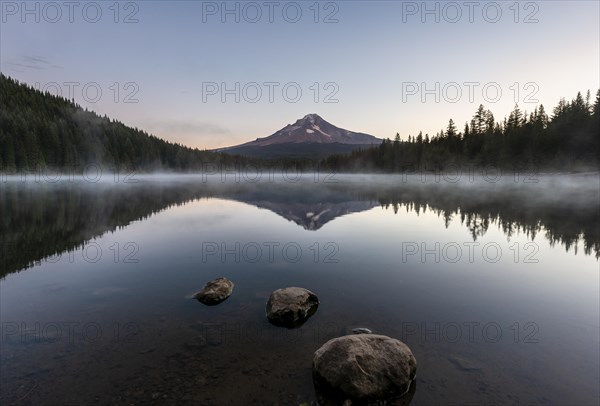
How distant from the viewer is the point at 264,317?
10.4 m

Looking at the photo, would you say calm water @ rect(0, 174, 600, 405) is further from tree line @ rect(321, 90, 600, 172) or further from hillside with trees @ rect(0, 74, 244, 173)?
hillside with trees @ rect(0, 74, 244, 173)

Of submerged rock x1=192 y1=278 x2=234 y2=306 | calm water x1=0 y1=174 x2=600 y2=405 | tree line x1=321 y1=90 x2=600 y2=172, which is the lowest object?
calm water x1=0 y1=174 x2=600 y2=405

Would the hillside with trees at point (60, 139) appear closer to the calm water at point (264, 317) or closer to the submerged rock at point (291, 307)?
the calm water at point (264, 317)

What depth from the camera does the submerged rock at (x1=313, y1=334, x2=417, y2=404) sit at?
653cm

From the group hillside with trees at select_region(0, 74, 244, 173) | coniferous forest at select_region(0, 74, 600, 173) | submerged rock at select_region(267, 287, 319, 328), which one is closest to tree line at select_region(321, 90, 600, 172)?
coniferous forest at select_region(0, 74, 600, 173)

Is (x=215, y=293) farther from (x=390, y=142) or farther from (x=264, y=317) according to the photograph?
(x=390, y=142)

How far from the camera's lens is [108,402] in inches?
249

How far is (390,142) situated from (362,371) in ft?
612

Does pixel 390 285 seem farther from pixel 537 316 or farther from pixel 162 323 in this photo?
pixel 162 323

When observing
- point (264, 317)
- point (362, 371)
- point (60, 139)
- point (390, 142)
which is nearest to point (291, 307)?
point (264, 317)

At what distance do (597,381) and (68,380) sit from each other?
13.1m

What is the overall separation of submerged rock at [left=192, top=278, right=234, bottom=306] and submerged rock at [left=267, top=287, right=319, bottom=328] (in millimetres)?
2248

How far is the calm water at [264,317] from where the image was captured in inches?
274

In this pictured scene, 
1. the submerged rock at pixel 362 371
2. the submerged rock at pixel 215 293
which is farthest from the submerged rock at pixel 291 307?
the submerged rock at pixel 362 371
